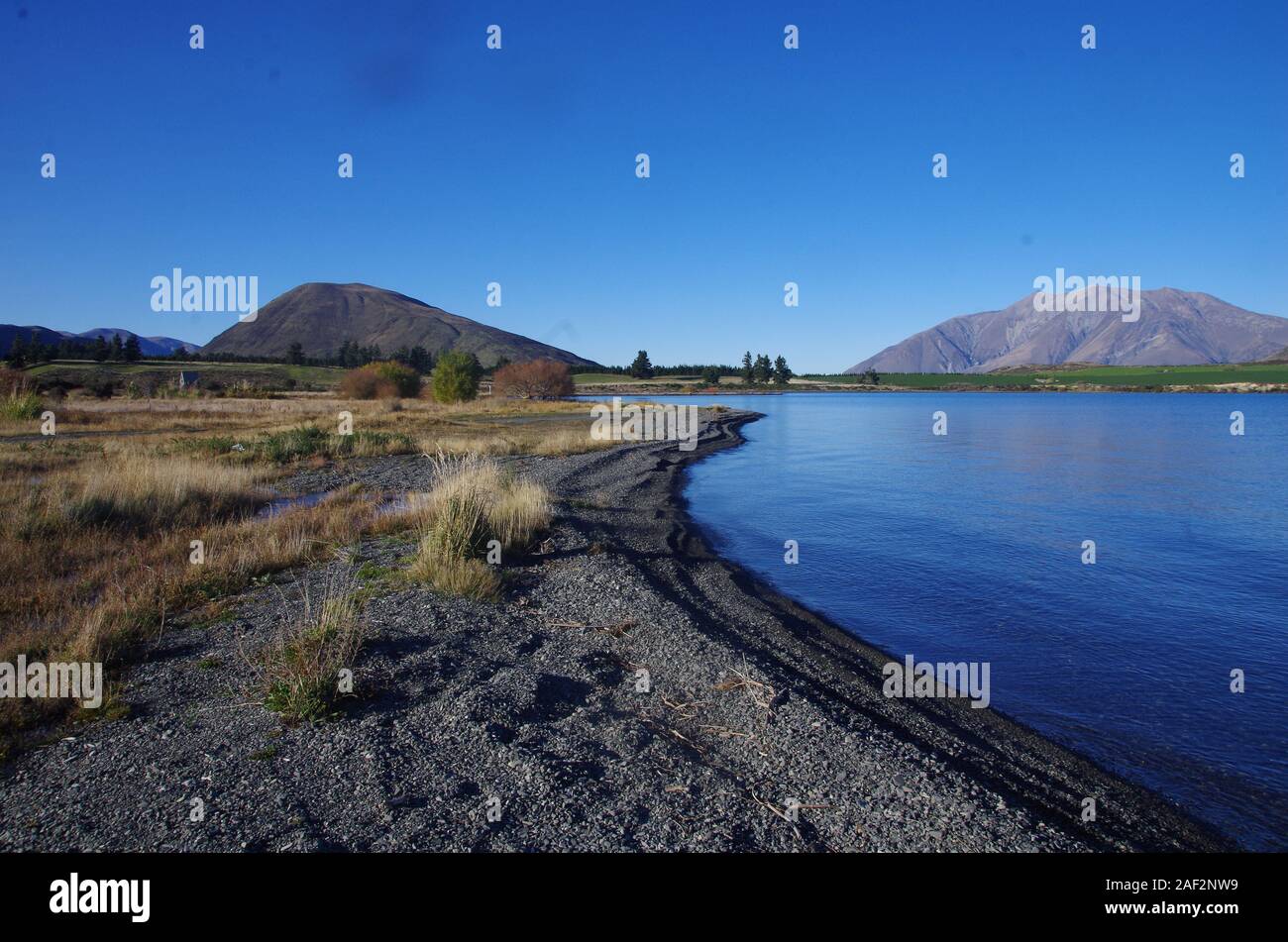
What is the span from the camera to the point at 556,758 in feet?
18.4

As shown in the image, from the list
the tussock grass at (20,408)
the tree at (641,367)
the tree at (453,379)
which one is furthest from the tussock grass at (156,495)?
the tree at (641,367)

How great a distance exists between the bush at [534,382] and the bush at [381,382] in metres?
13.7

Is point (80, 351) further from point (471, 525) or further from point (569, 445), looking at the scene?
point (471, 525)

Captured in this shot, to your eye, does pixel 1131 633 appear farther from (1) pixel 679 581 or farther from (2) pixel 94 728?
(2) pixel 94 728

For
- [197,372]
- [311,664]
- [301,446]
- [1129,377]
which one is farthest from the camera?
[1129,377]

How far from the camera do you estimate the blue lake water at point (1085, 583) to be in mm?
7684

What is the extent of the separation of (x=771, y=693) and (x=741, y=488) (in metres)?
21.6

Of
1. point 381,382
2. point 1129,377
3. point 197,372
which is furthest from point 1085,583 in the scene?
point 1129,377

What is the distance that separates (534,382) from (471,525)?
→ 266 ft

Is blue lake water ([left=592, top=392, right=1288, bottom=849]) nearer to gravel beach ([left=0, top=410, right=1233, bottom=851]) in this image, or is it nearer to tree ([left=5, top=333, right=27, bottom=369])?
gravel beach ([left=0, top=410, right=1233, bottom=851])

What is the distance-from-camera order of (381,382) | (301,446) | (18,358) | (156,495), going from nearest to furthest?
(156,495), (301,446), (18,358), (381,382)

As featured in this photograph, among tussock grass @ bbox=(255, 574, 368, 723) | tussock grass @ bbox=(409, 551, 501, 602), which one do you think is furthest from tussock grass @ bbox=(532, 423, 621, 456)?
tussock grass @ bbox=(255, 574, 368, 723)

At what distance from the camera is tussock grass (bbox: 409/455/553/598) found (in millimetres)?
10141
